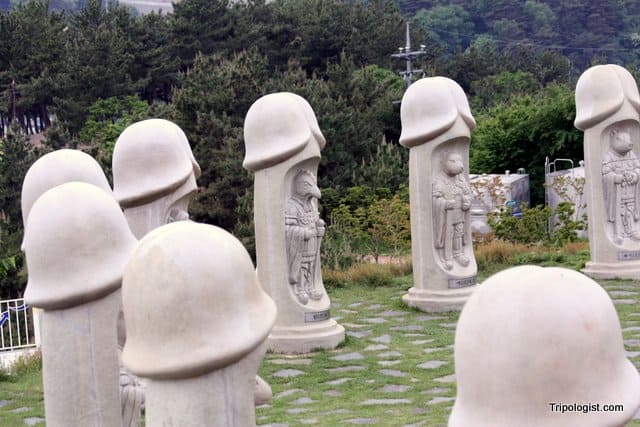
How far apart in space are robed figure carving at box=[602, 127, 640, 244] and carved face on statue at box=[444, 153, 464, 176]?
2.43m

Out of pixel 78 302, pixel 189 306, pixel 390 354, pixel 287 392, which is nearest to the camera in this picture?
pixel 189 306

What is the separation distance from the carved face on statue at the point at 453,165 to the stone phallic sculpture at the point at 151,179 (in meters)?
4.31

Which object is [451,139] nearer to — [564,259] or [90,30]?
[564,259]

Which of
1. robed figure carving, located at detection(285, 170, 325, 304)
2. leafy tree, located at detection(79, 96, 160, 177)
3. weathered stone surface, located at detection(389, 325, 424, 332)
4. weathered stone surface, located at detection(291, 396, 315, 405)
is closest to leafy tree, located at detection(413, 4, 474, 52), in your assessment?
leafy tree, located at detection(79, 96, 160, 177)

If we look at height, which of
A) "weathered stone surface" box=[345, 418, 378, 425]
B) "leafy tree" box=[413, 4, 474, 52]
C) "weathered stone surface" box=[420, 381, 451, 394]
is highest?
"leafy tree" box=[413, 4, 474, 52]

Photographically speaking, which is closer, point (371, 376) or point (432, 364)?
point (371, 376)

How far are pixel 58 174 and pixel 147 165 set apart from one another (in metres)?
1.58

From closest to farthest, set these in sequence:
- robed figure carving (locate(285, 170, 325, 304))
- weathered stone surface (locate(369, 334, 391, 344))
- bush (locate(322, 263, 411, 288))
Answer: robed figure carving (locate(285, 170, 325, 304)) < weathered stone surface (locate(369, 334, 391, 344)) < bush (locate(322, 263, 411, 288))

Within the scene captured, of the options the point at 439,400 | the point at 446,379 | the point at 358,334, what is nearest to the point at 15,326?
the point at 358,334

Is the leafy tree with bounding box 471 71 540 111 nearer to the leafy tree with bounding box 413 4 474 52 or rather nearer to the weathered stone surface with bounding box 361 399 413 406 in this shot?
the leafy tree with bounding box 413 4 474 52

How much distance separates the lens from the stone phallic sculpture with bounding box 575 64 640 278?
13875 mm

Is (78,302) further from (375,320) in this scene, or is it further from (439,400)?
(375,320)

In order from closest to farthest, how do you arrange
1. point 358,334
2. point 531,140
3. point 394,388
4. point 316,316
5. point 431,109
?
point 394,388 → point 316,316 → point 358,334 → point 431,109 → point 531,140

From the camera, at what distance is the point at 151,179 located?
29.8 ft
